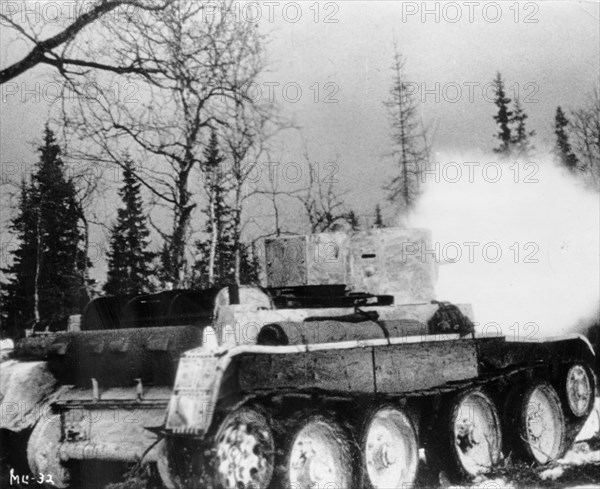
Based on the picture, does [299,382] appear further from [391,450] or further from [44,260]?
[44,260]

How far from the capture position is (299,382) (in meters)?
6.05

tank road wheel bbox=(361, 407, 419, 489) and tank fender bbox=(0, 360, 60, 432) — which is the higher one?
tank fender bbox=(0, 360, 60, 432)

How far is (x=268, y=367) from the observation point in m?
5.77

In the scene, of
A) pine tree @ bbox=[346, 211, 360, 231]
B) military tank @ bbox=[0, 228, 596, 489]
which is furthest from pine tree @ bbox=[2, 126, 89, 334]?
military tank @ bbox=[0, 228, 596, 489]

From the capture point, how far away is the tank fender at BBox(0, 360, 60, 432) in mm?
6805

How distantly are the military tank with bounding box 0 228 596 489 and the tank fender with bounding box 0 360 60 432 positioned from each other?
1 centimetres

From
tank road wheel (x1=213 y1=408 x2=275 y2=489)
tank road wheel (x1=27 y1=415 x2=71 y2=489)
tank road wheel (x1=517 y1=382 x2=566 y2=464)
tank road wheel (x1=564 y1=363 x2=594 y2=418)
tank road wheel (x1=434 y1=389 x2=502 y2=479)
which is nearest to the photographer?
tank road wheel (x1=213 y1=408 x2=275 y2=489)

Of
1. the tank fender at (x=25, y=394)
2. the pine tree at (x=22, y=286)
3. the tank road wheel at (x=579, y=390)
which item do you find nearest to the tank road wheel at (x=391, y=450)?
the tank fender at (x=25, y=394)

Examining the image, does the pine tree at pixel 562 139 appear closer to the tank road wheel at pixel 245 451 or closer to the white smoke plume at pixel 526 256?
the white smoke plume at pixel 526 256

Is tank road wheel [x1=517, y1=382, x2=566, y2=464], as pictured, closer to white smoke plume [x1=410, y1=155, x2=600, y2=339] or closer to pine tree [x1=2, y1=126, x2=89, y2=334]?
white smoke plume [x1=410, y1=155, x2=600, y2=339]

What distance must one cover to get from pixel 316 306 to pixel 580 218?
7.22 meters

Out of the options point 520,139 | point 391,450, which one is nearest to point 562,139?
point 520,139

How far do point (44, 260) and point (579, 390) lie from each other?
23.7 meters

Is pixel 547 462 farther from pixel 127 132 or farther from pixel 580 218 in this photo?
pixel 127 132
